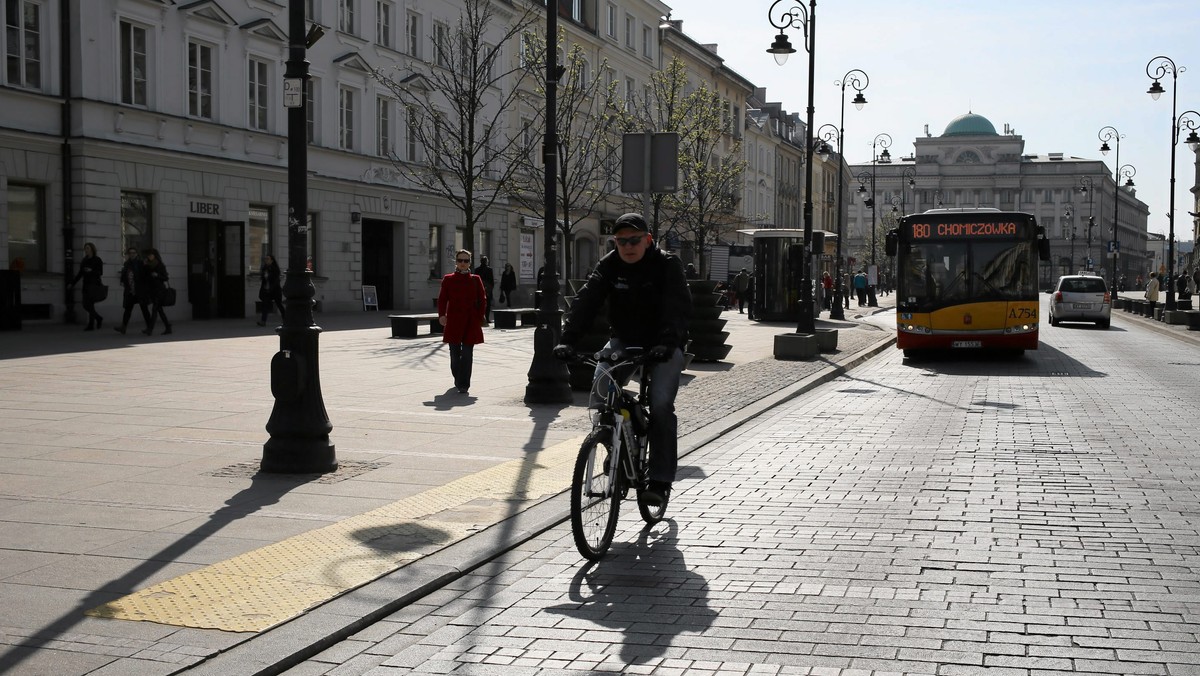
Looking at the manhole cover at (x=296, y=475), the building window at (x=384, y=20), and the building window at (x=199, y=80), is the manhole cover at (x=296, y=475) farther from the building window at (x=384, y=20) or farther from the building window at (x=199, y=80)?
the building window at (x=384, y=20)

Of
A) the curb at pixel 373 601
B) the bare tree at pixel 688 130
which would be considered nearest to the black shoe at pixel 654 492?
the curb at pixel 373 601

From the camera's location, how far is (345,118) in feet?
123

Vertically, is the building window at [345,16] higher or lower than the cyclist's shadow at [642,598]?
higher

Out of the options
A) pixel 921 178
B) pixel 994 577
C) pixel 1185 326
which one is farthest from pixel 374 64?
pixel 921 178

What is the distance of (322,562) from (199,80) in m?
26.7

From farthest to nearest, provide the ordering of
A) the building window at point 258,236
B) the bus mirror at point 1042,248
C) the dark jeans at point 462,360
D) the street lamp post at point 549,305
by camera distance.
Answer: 1. the building window at point 258,236
2. the bus mirror at point 1042,248
3. the dark jeans at point 462,360
4. the street lamp post at point 549,305

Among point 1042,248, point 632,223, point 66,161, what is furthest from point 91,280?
point 632,223

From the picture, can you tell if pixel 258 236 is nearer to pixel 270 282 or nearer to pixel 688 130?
pixel 270 282

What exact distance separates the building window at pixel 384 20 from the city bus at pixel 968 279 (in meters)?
20.9

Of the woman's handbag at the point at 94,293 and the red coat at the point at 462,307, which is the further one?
the woman's handbag at the point at 94,293

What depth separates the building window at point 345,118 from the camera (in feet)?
122

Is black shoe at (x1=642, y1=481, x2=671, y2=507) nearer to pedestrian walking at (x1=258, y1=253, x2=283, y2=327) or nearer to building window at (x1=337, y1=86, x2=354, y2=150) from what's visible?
pedestrian walking at (x1=258, y1=253, x2=283, y2=327)

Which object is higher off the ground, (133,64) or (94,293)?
(133,64)

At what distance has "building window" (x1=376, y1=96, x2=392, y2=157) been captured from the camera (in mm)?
39281
